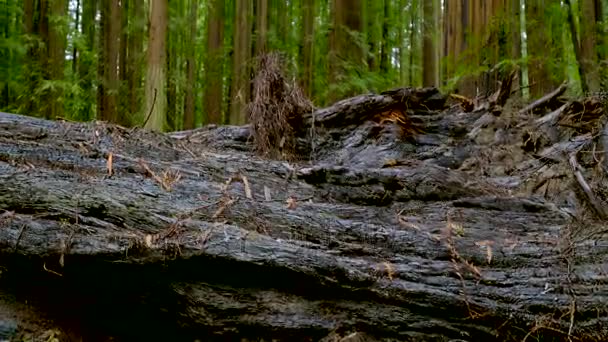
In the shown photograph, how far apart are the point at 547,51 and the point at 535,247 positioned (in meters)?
6.19

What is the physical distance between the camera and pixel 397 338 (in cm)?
259

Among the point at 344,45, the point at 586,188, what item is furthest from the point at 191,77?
the point at 586,188

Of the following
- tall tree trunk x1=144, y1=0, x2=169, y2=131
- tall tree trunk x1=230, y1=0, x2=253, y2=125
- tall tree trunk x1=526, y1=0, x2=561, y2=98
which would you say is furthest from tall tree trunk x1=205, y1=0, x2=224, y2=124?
tall tree trunk x1=526, y1=0, x2=561, y2=98

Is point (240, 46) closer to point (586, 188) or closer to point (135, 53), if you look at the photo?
point (135, 53)

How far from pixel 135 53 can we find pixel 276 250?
1303 centimetres

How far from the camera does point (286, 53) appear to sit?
492 centimetres

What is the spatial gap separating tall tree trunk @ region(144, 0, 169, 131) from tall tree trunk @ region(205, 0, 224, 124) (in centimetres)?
488

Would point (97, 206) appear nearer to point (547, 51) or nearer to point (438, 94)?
point (438, 94)

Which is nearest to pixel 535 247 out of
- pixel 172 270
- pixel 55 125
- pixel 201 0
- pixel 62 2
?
pixel 172 270

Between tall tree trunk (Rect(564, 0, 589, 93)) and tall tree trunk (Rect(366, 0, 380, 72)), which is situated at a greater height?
tall tree trunk (Rect(366, 0, 380, 72))

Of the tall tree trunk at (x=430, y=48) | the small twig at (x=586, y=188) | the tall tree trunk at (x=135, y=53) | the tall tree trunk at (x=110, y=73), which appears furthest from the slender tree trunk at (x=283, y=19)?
the small twig at (x=586, y=188)

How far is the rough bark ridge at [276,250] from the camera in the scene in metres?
2.58

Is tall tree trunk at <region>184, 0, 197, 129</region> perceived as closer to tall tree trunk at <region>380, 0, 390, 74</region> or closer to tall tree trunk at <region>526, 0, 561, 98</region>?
tall tree trunk at <region>380, 0, 390, 74</region>

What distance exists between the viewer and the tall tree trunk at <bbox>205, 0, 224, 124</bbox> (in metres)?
13.0
